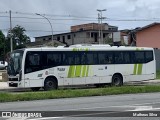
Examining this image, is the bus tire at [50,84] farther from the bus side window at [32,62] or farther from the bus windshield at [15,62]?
the bus windshield at [15,62]

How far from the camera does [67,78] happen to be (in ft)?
95.2

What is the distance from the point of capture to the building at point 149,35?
67.6 metres

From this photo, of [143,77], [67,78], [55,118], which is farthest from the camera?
[143,77]

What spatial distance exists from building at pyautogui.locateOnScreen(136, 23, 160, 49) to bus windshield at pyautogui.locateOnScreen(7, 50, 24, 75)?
41.3 m

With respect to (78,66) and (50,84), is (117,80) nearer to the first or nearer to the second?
(78,66)

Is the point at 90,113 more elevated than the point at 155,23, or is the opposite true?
the point at 155,23

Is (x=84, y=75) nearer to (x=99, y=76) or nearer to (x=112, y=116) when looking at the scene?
(x=99, y=76)

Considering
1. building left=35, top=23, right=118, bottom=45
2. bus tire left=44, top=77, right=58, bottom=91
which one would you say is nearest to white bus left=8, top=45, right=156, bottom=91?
bus tire left=44, top=77, right=58, bottom=91

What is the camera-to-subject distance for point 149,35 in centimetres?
6844

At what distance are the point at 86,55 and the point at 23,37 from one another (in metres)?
95.8

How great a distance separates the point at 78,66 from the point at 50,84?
8.04 ft

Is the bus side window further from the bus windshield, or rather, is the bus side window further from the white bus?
the bus windshield


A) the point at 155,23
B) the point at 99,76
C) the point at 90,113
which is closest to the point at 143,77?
the point at 99,76

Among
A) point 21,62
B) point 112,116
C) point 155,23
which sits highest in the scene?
point 155,23
